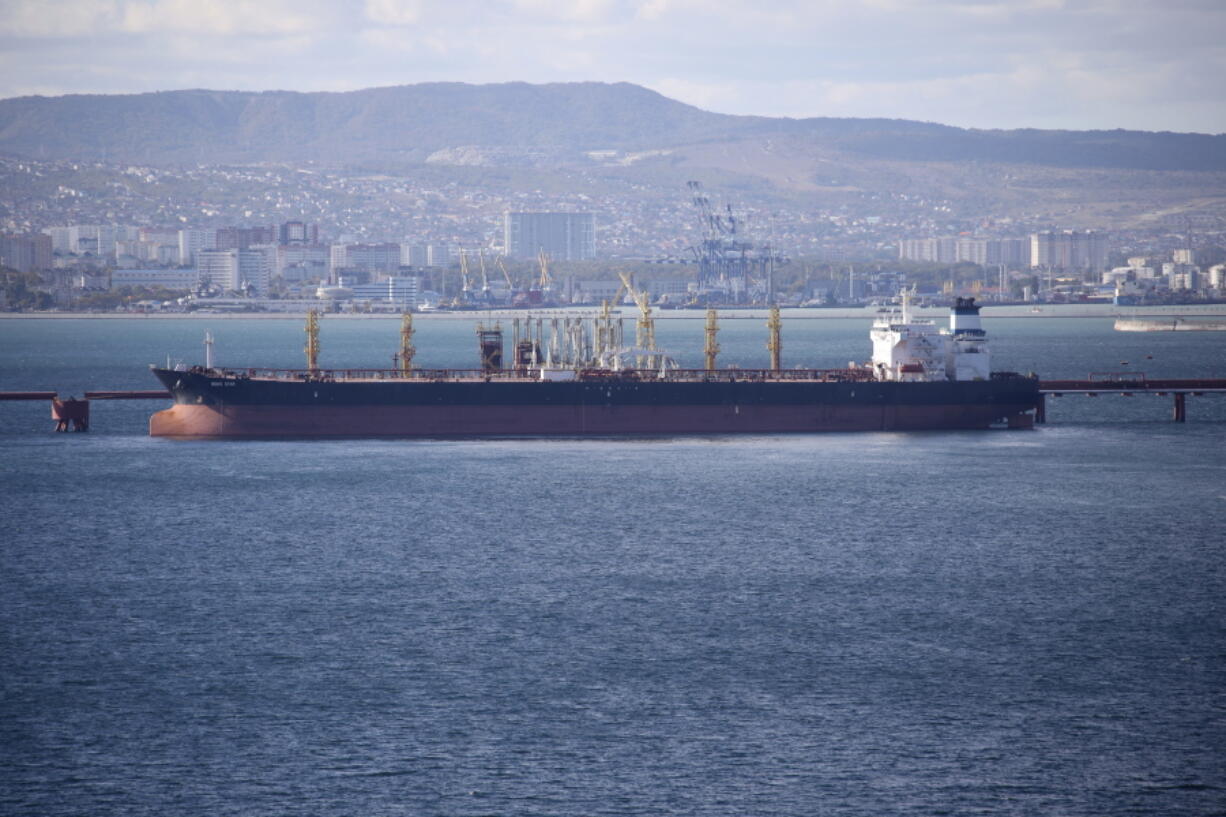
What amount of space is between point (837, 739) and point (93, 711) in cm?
1331

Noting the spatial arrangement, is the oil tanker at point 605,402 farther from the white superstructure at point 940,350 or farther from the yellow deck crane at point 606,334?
the yellow deck crane at point 606,334

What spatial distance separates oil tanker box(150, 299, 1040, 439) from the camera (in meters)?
64.1

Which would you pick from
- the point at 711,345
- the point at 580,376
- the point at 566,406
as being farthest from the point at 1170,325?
the point at 566,406

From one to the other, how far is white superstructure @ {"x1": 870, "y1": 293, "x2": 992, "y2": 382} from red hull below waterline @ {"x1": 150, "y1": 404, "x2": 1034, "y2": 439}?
88.2 inches

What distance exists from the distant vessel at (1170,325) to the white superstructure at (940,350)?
10593 centimetres

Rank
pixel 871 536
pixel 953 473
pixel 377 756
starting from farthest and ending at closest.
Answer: pixel 953 473 < pixel 871 536 < pixel 377 756

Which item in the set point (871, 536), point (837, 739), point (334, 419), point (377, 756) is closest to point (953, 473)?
point (871, 536)

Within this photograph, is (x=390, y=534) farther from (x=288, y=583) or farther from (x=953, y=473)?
(x=953, y=473)

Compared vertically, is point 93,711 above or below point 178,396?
below

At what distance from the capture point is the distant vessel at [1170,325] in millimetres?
165750

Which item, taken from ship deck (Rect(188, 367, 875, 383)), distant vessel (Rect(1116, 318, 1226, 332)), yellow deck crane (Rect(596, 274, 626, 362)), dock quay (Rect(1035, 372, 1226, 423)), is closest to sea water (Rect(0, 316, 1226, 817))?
ship deck (Rect(188, 367, 875, 383))

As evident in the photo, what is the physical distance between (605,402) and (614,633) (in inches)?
1216

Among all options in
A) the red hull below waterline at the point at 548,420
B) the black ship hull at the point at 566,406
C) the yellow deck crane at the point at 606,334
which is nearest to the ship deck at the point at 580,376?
the black ship hull at the point at 566,406

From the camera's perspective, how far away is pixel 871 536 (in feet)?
146
